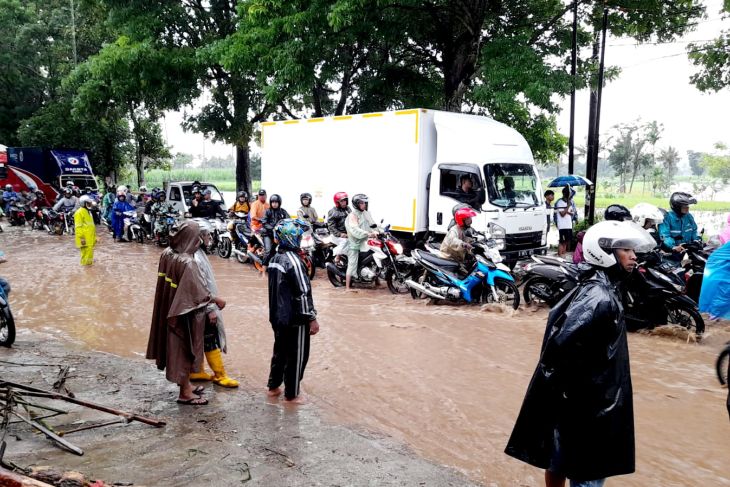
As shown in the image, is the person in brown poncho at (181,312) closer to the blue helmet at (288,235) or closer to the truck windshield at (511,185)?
the blue helmet at (288,235)

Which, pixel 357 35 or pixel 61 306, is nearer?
pixel 61 306

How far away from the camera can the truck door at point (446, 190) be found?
428 inches

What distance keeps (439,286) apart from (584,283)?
650 cm

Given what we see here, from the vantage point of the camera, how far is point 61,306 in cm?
940

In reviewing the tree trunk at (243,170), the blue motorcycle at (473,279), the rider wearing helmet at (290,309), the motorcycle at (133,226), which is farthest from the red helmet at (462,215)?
the tree trunk at (243,170)

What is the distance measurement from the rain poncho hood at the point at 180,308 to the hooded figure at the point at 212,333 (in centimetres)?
8

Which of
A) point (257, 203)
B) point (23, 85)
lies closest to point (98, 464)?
point (257, 203)

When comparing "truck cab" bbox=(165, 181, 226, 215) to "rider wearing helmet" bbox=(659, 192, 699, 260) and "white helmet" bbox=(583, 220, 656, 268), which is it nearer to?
"rider wearing helmet" bbox=(659, 192, 699, 260)

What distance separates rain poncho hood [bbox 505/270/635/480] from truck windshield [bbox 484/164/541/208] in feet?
26.8

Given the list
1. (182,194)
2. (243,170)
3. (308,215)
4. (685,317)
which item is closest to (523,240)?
(685,317)

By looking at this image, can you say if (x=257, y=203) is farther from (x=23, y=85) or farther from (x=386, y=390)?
(x=23, y=85)

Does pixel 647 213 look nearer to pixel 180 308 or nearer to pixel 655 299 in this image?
pixel 655 299

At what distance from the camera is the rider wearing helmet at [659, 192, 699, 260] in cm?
863

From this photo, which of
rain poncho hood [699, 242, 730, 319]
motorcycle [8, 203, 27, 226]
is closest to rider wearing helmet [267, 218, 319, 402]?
rain poncho hood [699, 242, 730, 319]
